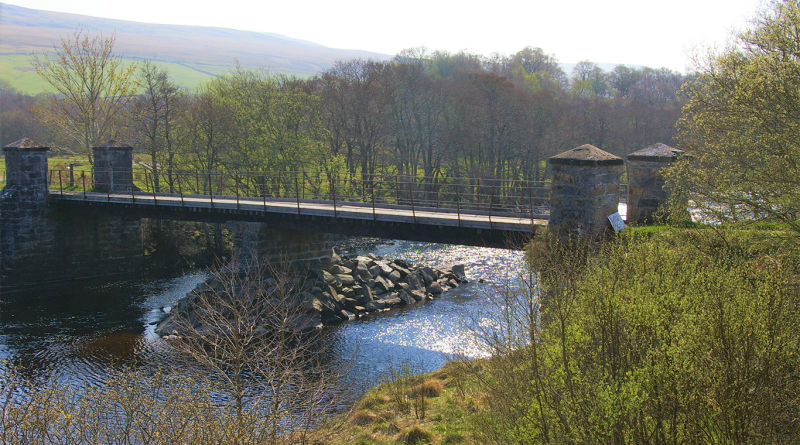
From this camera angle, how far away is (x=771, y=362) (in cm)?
527

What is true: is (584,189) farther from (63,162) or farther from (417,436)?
(63,162)

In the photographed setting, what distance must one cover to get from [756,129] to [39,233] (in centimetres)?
2568

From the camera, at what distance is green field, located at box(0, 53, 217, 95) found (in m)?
99.5

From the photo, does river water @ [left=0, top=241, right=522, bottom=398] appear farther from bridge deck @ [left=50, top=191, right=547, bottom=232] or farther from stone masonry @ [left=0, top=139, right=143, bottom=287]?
stone masonry @ [left=0, top=139, right=143, bottom=287]

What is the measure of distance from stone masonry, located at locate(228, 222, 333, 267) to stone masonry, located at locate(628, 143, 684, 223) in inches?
440

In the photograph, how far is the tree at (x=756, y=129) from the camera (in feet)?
31.8

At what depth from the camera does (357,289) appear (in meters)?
21.7

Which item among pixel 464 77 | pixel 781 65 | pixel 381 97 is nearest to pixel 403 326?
pixel 781 65

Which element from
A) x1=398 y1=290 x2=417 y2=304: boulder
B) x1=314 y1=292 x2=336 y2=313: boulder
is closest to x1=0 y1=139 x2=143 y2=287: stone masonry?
x1=314 y1=292 x2=336 y2=313: boulder

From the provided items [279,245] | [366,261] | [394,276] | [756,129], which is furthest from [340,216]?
[756,129]

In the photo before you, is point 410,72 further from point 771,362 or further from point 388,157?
point 771,362

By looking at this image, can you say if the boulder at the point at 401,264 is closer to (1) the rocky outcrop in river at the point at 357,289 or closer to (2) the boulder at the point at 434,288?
(1) the rocky outcrop in river at the point at 357,289

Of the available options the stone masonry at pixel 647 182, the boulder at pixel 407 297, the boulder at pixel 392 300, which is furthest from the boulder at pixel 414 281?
the stone masonry at pixel 647 182

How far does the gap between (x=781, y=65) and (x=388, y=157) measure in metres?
29.2
